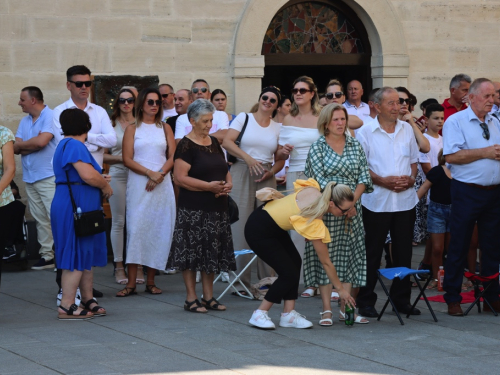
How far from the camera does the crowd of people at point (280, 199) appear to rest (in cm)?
716

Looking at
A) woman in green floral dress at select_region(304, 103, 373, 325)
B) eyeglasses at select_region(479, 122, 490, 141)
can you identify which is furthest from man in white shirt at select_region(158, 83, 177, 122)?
eyeglasses at select_region(479, 122, 490, 141)

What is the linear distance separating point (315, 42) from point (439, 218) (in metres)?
4.78

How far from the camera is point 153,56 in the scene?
39.0ft

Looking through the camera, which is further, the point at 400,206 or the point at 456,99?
the point at 456,99

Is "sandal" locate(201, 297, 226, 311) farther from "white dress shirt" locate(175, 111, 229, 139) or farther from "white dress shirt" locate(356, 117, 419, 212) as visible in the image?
"white dress shirt" locate(175, 111, 229, 139)

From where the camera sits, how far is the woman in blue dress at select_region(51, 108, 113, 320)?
7.39m

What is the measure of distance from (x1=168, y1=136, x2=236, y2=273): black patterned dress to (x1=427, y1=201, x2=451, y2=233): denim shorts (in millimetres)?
2542

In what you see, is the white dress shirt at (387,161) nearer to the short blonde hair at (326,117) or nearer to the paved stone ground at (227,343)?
the short blonde hair at (326,117)

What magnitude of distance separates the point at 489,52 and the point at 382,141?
6.66 m

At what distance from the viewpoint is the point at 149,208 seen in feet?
29.0

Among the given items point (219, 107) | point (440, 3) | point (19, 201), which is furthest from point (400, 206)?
point (440, 3)

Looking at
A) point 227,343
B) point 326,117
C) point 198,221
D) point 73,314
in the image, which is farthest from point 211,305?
point 326,117

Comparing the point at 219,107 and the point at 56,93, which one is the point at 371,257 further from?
the point at 56,93

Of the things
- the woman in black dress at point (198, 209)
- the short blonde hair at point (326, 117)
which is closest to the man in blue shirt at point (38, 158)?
the woman in black dress at point (198, 209)
